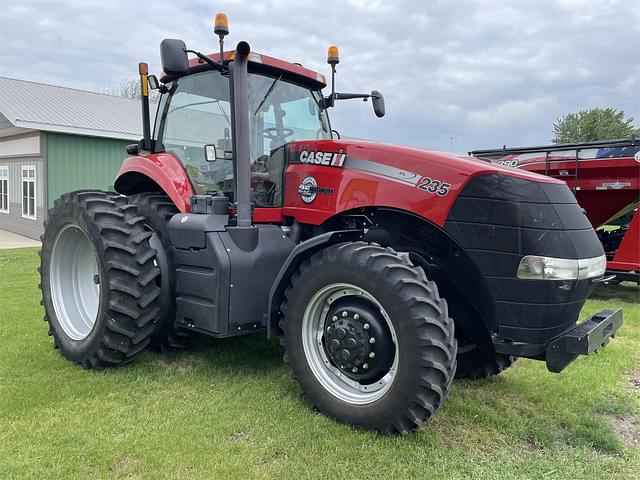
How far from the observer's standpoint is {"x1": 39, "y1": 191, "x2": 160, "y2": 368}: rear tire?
3812 millimetres

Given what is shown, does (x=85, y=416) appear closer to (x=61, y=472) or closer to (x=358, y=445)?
(x=61, y=472)

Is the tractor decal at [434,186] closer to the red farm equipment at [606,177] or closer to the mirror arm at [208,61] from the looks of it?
the mirror arm at [208,61]

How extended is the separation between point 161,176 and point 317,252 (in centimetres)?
167

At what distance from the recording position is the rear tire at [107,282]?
381 centimetres

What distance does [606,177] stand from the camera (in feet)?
24.6

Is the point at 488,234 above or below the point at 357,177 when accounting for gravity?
below

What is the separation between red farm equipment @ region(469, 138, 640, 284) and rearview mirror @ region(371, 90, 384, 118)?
2897 mm

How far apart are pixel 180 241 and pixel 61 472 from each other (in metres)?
1.75

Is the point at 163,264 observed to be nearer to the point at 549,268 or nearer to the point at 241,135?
the point at 241,135

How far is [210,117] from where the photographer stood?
13.6ft

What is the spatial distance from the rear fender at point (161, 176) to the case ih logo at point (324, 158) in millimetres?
988

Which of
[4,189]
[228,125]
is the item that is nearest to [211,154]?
[228,125]

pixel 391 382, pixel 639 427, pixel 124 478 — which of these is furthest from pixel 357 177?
pixel 639 427

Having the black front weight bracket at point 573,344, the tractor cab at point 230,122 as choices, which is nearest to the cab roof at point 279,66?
the tractor cab at point 230,122
